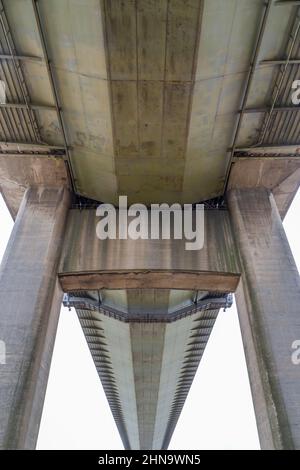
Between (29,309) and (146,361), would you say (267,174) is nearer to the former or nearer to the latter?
(29,309)

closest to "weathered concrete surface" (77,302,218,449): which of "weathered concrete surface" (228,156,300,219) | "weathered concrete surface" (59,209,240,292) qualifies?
"weathered concrete surface" (59,209,240,292)

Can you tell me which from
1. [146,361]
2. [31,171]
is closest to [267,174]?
[31,171]

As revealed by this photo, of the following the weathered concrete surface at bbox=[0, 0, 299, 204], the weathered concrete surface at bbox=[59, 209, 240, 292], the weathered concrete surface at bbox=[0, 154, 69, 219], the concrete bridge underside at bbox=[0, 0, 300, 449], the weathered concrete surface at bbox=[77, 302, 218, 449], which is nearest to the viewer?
the weathered concrete surface at bbox=[0, 0, 299, 204]

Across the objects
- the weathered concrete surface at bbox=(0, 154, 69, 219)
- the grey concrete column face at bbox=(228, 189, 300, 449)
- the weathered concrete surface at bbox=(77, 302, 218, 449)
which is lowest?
the grey concrete column face at bbox=(228, 189, 300, 449)

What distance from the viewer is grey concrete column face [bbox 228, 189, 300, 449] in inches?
230

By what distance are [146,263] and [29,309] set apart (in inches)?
109

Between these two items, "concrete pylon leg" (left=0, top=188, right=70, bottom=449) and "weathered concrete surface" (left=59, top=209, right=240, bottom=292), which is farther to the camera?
"weathered concrete surface" (left=59, top=209, right=240, bottom=292)

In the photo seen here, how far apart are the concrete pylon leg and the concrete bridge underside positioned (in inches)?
1.1

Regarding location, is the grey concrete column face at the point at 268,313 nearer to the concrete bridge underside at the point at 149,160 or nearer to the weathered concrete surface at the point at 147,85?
the concrete bridge underside at the point at 149,160

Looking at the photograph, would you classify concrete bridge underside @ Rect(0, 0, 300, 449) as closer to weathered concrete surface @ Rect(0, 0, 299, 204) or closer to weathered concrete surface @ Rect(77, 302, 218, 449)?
weathered concrete surface @ Rect(0, 0, 299, 204)

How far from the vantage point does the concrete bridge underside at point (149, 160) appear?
228 inches

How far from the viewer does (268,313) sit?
22.4 feet

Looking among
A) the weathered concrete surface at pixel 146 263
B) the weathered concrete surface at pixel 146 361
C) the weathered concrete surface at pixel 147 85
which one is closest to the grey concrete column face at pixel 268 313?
the weathered concrete surface at pixel 146 263

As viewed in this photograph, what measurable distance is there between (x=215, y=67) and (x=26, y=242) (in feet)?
18.1
